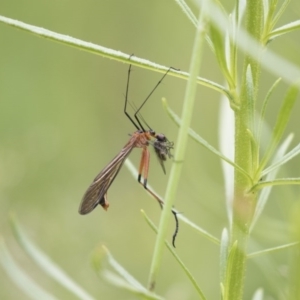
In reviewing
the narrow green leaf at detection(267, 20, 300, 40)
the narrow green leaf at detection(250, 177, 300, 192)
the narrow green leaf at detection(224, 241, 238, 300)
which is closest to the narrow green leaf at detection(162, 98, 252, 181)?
the narrow green leaf at detection(250, 177, 300, 192)

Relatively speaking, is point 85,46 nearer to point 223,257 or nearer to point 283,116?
point 283,116

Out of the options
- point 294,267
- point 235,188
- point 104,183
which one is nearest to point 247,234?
point 235,188

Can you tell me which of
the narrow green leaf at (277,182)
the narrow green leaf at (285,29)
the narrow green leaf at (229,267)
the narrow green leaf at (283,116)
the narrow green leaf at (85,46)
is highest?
Answer: the narrow green leaf at (85,46)

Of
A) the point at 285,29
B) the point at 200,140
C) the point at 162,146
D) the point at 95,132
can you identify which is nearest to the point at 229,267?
the point at 200,140

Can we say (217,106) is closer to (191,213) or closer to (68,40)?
(191,213)

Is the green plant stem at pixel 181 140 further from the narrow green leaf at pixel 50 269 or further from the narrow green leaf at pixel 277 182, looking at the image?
the narrow green leaf at pixel 50 269

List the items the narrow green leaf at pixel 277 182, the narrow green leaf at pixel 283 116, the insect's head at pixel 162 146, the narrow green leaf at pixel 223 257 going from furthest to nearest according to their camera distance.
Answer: the insect's head at pixel 162 146 < the narrow green leaf at pixel 223 257 < the narrow green leaf at pixel 277 182 < the narrow green leaf at pixel 283 116

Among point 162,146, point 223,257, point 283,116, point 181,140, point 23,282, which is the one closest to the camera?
point 181,140

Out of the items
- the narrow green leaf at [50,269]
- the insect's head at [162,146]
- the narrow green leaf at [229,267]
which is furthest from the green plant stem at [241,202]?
the insect's head at [162,146]
